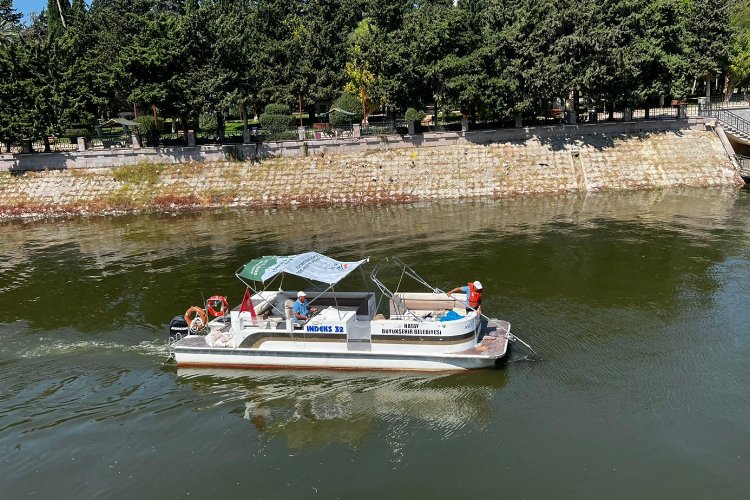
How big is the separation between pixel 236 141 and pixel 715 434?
156 ft

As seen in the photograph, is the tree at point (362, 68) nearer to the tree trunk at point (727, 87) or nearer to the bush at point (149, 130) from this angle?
the bush at point (149, 130)

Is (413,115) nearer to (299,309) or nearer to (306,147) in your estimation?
(306,147)

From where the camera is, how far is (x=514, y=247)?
3247 centimetres

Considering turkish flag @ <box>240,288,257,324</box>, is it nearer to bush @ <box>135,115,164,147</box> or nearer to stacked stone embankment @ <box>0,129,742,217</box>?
stacked stone embankment @ <box>0,129,742,217</box>

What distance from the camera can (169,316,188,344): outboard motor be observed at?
21.4 meters

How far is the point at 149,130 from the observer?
54.1 metres

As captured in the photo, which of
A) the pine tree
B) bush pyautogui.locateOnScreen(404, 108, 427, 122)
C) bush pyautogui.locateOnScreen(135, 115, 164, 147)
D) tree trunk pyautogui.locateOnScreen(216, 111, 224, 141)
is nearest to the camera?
bush pyautogui.locateOnScreen(404, 108, 427, 122)

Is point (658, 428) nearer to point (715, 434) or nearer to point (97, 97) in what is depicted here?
point (715, 434)

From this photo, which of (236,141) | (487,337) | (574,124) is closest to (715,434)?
(487,337)

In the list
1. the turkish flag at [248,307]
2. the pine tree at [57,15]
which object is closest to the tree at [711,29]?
the turkish flag at [248,307]

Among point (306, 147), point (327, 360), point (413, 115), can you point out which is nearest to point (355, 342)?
point (327, 360)

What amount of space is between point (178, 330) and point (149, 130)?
123 ft

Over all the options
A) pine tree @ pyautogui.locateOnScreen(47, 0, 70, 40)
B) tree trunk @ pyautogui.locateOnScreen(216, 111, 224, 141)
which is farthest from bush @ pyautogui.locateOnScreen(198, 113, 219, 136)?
pine tree @ pyautogui.locateOnScreen(47, 0, 70, 40)

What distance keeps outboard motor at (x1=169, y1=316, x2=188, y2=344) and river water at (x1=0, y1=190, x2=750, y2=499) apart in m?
0.90
